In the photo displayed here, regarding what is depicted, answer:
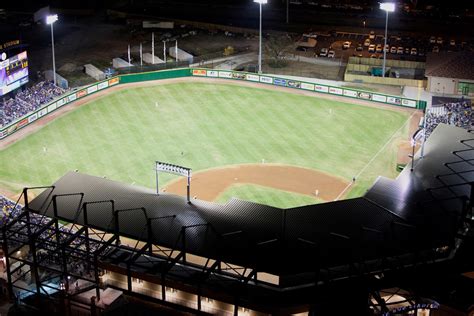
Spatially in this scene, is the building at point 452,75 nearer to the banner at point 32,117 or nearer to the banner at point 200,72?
the banner at point 200,72

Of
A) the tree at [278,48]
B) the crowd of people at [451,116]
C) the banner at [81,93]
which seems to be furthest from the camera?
the tree at [278,48]

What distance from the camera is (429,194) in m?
56.8

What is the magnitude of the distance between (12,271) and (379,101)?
55.1 m

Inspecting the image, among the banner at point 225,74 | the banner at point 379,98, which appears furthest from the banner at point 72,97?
the banner at point 379,98

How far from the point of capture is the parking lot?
363 ft

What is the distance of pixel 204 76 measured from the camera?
100 m

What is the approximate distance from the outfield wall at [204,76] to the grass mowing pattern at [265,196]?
27.2 metres

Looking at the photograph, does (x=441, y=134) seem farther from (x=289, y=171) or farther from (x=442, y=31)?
(x=442, y=31)

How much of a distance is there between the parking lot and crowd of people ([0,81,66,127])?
129ft

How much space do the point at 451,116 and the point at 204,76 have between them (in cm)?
3359

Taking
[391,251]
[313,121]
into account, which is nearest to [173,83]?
[313,121]

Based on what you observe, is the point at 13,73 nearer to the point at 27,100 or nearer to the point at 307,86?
the point at 27,100

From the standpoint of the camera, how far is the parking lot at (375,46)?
11062 centimetres

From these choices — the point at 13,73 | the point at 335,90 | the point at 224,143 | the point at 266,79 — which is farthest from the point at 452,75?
the point at 13,73
